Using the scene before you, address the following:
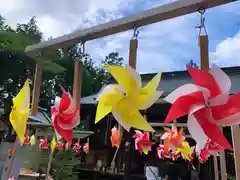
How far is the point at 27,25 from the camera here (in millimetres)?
13000

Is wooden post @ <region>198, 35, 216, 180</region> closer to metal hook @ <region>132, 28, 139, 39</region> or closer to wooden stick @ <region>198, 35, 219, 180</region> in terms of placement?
wooden stick @ <region>198, 35, 219, 180</region>

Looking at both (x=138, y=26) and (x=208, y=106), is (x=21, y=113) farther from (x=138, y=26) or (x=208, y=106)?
(x=208, y=106)

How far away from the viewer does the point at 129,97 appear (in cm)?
82

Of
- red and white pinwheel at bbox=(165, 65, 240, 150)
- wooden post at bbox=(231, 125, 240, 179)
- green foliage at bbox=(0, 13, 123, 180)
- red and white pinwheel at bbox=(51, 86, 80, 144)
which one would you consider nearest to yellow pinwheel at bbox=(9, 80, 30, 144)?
red and white pinwheel at bbox=(51, 86, 80, 144)

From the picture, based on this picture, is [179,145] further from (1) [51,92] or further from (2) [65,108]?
(1) [51,92]

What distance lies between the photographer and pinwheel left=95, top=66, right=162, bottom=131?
817 mm

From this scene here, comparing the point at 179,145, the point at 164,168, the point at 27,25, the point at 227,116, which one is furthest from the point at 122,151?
the point at 27,25

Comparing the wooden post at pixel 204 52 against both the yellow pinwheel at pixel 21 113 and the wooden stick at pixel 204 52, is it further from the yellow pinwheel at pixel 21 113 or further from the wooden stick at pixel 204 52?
the yellow pinwheel at pixel 21 113

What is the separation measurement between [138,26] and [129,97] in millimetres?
437

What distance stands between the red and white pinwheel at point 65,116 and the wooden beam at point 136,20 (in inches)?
14.3

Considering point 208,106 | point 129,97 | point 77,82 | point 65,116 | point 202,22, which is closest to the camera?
point 208,106

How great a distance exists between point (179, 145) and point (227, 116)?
1445 millimetres

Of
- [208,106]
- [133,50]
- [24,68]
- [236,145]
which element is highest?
[24,68]

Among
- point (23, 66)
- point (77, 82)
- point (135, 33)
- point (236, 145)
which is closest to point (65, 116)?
point (77, 82)
